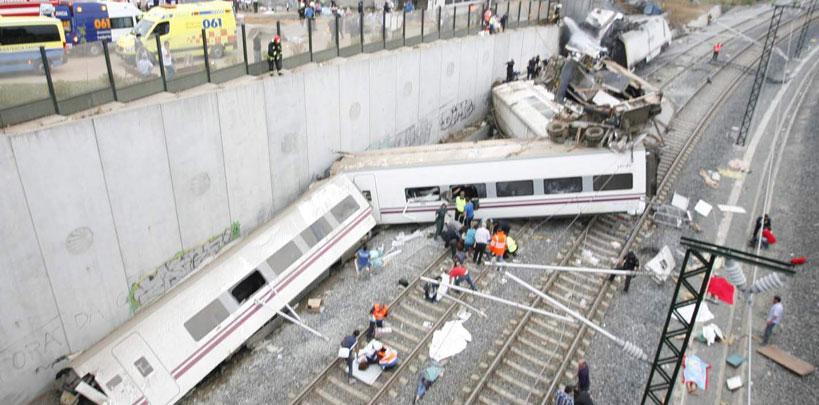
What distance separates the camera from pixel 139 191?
12.9 m

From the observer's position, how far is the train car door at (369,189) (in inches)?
728

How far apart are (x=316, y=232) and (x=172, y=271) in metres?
4.11

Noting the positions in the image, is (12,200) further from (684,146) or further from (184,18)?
(684,146)

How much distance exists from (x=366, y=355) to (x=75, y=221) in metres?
6.92

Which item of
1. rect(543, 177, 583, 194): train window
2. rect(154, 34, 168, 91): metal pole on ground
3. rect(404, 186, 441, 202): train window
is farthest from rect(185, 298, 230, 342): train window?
rect(543, 177, 583, 194): train window

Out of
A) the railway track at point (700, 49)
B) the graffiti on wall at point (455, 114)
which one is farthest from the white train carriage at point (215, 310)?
the railway track at point (700, 49)

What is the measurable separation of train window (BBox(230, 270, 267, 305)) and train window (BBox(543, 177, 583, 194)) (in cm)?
946

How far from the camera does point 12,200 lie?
1041cm

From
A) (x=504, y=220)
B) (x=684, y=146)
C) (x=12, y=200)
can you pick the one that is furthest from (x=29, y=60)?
(x=684, y=146)

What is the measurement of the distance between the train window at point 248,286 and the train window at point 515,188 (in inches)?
323

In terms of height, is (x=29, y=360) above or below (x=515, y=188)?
below

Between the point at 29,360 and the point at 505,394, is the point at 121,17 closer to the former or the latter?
the point at 29,360

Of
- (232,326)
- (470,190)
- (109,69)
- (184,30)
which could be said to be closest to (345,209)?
(470,190)

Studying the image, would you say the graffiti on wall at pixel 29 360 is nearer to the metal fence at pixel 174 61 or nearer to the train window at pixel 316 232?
the metal fence at pixel 174 61
